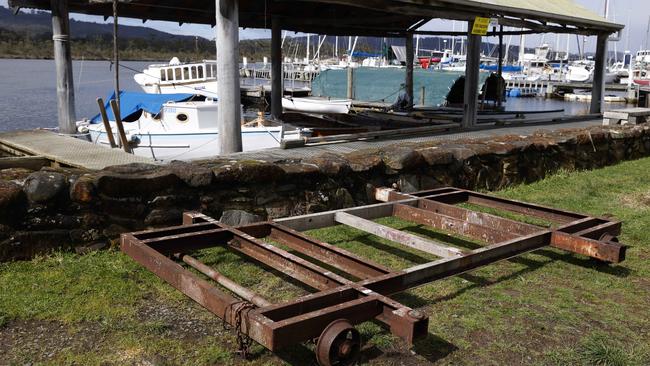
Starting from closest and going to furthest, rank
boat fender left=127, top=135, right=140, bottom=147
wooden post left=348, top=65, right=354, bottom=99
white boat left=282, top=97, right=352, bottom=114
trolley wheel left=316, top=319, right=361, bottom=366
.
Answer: trolley wheel left=316, top=319, right=361, bottom=366 → boat fender left=127, top=135, right=140, bottom=147 → white boat left=282, top=97, right=352, bottom=114 → wooden post left=348, top=65, right=354, bottom=99

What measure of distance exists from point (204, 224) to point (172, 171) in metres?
1.10

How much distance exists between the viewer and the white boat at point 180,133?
15.5 m

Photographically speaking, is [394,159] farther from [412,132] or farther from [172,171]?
[412,132]

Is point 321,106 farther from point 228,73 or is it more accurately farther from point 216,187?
point 216,187

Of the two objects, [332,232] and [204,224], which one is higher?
[204,224]

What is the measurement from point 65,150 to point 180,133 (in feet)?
23.9

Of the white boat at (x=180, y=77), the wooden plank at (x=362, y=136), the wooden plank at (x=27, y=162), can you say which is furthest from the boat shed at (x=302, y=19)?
the white boat at (x=180, y=77)

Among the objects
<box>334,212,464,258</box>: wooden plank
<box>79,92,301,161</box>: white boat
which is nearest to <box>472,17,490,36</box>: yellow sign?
<box>79,92,301,161</box>: white boat

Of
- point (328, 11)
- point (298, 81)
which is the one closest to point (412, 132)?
point (328, 11)

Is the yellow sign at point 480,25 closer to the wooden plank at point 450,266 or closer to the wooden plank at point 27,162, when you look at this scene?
the wooden plank at point 450,266

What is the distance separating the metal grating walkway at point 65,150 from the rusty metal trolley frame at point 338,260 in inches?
131

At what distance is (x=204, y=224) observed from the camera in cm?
518

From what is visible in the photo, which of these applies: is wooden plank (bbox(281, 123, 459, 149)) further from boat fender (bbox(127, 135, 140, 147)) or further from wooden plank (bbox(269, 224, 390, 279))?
boat fender (bbox(127, 135, 140, 147))

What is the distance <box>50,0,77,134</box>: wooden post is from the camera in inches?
445
